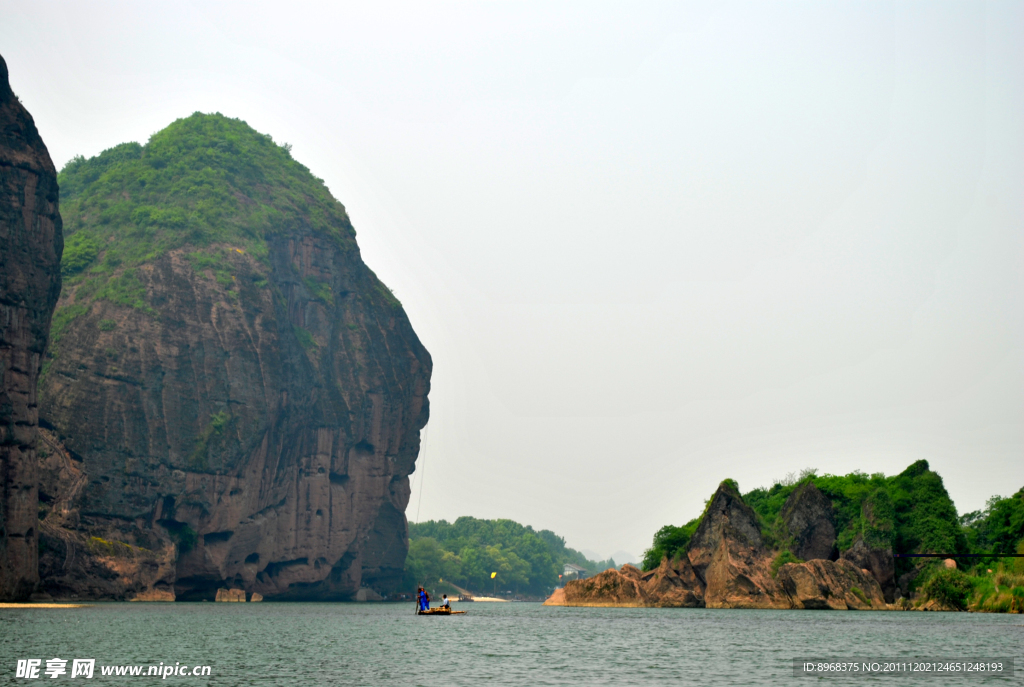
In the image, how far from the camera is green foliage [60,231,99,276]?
114500mm

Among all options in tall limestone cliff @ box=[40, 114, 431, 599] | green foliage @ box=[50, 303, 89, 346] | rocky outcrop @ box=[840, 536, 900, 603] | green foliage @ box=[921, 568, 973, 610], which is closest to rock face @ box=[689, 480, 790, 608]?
rocky outcrop @ box=[840, 536, 900, 603]

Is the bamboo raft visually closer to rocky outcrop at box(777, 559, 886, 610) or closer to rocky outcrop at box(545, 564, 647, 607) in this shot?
rocky outcrop at box(545, 564, 647, 607)

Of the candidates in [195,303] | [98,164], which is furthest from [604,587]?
[98,164]

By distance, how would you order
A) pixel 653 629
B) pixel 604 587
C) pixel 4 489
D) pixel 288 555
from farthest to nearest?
1. pixel 288 555
2. pixel 604 587
3. pixel 4 489
4. pixel 653 629

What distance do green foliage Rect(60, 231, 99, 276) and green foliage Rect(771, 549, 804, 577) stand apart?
8283 cm

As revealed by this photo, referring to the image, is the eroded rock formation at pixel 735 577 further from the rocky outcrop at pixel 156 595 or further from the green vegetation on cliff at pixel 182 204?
the green vegetation on cliff at pixel 182 204

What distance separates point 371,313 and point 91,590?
198ft

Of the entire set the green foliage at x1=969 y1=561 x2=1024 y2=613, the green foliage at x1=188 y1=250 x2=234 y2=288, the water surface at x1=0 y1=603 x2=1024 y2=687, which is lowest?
the water surface at x1=0 y1=603 x2=1024 y2=687

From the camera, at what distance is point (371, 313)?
465 ft

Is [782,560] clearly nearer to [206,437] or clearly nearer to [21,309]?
[206,437]

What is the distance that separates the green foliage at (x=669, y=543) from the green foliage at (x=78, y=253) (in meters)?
72.0

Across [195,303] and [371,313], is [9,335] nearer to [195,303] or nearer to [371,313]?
[195,303]

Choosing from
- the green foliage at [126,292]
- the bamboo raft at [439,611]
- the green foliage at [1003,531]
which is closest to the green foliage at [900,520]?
the green foliage at [1003,531]

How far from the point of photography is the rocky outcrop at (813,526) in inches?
3652
